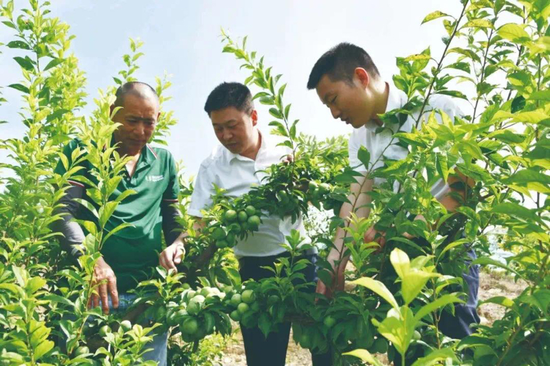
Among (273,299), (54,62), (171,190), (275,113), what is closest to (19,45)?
(54,62)

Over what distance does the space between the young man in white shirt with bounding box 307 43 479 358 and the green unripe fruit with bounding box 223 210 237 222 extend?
0.51 metres

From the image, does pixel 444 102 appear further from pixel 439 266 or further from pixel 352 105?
pixel 439 266

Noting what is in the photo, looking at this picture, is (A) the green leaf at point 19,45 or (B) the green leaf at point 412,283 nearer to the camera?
(B) the green leaf at point 412,283

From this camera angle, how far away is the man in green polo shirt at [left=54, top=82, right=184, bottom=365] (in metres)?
2.45

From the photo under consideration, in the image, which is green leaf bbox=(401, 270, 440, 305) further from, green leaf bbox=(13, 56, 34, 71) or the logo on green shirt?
green leaf bbox=(13, 56, 34, 71)

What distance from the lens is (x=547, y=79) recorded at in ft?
4.16

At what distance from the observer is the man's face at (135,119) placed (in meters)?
2.61

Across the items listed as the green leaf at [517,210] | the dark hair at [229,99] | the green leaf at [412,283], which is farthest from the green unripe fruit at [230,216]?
the green leaf at [412,283]

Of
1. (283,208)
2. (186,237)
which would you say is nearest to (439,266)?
(283,208)

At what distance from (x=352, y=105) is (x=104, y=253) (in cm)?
149

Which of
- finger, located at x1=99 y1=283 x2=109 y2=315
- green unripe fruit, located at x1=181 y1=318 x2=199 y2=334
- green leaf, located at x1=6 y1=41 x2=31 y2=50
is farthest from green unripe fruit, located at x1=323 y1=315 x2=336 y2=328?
green leaf, located at x1=6 y1=41 x2=31 y2=50

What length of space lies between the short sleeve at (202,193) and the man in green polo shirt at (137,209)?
115 mm

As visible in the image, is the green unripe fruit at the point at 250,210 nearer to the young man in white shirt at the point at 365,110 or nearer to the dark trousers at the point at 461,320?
the young man in white shirt at the point at 365,110

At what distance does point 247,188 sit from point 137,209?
659 millimetres
